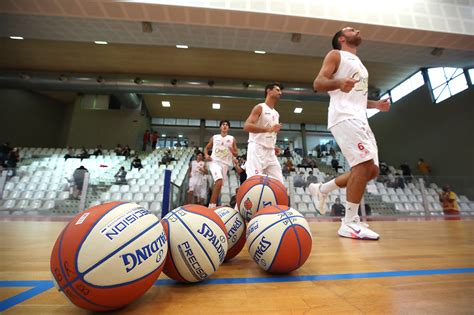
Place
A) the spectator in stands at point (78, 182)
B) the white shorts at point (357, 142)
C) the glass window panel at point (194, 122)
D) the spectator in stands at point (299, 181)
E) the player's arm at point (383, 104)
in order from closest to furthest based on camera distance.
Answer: the white shorts at point (357, 142), the player's arm at point (383, 104), the spectator in stands at point (78, 182), the spectator in stands at point (299, 181), the glass window panel at point (194, 122)

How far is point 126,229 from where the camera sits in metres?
0.96

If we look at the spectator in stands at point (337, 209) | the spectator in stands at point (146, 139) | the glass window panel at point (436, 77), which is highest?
the glass window panel at point (436, 77)

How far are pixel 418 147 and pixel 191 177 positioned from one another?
41.1ft

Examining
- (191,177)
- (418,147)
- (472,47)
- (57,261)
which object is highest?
(472,47)

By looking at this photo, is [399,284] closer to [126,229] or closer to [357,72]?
[126,229]

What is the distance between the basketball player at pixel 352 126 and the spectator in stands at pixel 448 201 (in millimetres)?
5352

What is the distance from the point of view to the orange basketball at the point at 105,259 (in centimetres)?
85

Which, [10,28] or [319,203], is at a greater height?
[10,28]

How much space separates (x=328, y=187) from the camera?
308 centimetres

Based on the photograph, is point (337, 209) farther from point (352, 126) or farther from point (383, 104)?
point (352, 126)

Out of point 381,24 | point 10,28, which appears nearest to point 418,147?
point 381,24

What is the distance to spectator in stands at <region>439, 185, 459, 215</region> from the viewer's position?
245 inches

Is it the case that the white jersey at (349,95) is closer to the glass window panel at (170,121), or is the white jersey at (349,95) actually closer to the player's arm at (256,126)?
the player's arm at (256,126)

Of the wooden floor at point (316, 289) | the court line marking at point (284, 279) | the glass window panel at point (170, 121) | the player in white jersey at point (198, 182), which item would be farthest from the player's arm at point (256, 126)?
→ the glass window panel at point (170, 121)
